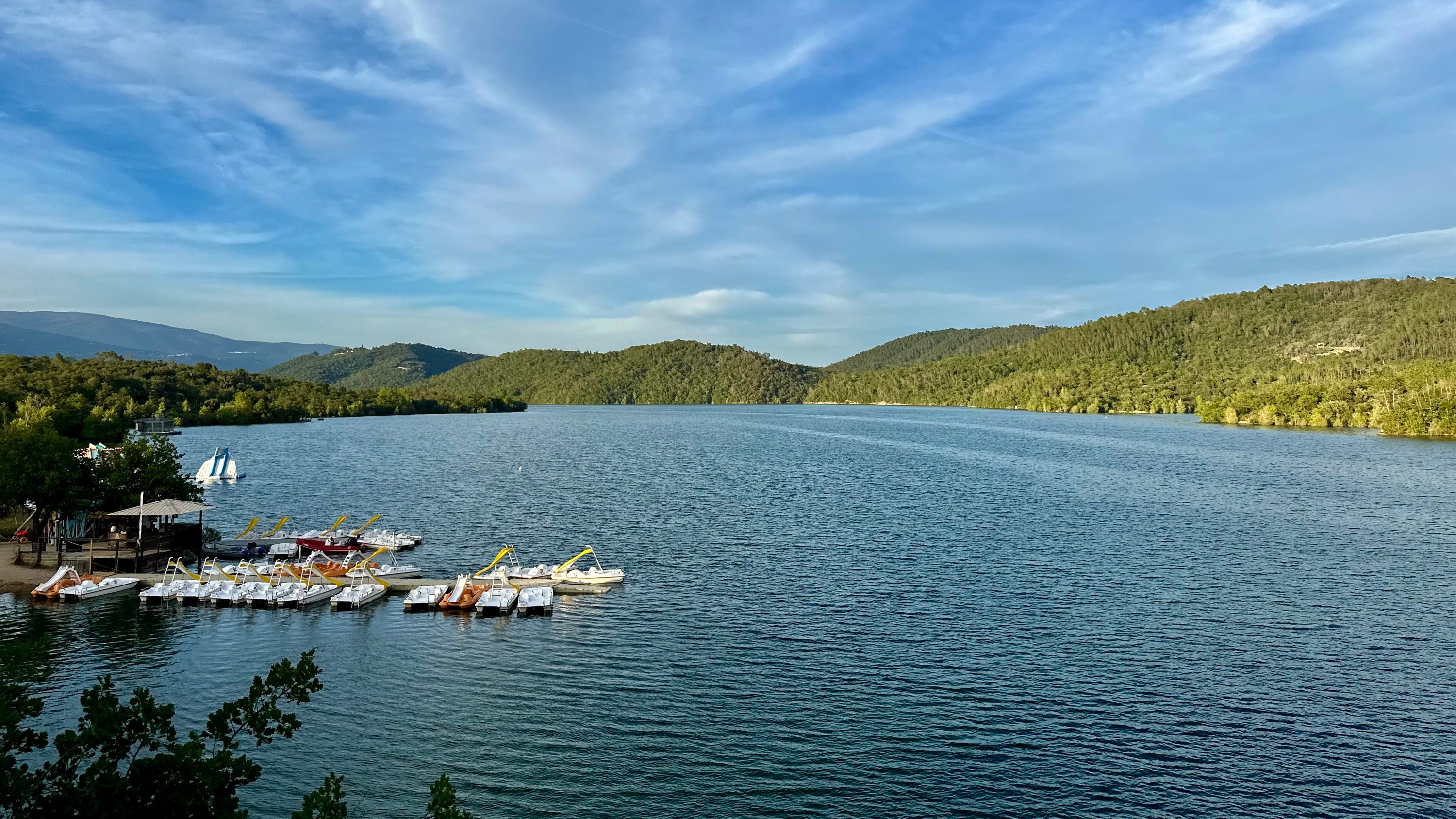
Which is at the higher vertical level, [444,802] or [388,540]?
[444,802]

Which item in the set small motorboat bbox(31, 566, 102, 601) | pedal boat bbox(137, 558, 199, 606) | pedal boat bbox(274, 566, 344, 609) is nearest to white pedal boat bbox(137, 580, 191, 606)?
pedal boat bbox(137, 558, 199, 606)

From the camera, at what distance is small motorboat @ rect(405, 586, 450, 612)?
37.4 meters

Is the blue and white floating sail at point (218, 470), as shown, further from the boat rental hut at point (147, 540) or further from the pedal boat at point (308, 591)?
the pedal boat at point (308, 591)

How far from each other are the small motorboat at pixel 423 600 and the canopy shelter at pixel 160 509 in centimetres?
1506

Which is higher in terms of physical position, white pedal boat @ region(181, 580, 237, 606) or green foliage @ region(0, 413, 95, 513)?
green foliage @ region(0, 413, 95, 513)

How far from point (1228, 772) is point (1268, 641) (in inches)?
519

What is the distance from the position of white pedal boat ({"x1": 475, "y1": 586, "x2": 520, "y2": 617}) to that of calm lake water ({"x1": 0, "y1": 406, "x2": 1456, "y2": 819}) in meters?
0.95

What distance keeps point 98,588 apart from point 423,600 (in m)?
16.2

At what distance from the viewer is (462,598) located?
37438 mm

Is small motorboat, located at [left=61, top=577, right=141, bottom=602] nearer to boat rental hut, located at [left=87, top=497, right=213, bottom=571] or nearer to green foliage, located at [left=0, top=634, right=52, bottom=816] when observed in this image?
boat rental hut, located at [left=87, top=497, right=213, bottom=571]

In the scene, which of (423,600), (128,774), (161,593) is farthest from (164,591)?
(128,774)

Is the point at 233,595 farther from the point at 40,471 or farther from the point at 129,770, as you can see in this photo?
the point at 129,770

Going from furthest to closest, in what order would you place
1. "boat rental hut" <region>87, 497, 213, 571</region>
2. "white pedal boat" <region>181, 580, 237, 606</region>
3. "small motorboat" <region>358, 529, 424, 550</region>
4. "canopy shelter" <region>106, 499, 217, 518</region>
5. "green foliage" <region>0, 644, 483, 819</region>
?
"small motorboat" <region>358, 529, 424, 550</region>, "boat rental hut" <region>87, 497, 213, 571</region>, "canopy shelter" <region>106, 499, 217, 518</region>, "white pedal boat" <region>181, 580, 237, 606</region>, "green foliage" <region>0, 644, 483, 819</region>

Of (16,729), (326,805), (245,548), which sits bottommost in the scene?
(245,548)
